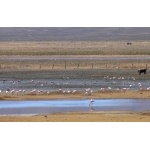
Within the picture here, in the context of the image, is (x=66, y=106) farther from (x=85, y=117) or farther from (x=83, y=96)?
(x=83, y=96)

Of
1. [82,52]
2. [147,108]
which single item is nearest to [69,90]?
[147,108]

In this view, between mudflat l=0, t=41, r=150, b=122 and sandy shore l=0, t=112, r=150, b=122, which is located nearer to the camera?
sandy shore l=0, t=112, r=150, b=122

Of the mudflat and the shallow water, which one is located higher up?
the mudflat

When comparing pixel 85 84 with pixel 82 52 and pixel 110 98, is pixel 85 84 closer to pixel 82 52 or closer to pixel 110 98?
pixel 110 98

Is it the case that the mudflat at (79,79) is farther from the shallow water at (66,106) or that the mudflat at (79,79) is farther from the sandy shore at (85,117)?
the shallow water at (66,106)

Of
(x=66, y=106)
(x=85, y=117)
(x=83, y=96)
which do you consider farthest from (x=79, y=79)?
(x=85, y=117)

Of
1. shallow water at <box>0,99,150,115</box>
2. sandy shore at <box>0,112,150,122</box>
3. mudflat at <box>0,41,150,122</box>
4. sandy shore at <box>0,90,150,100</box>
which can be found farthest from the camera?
sandy shore at <box>0,90,150,100</box>

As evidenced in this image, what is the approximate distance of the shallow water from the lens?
78.8 ft

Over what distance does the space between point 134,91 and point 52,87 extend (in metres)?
5.22

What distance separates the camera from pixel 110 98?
92.2ft

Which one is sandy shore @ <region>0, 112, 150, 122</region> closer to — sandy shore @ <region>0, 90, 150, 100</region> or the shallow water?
the shallow water

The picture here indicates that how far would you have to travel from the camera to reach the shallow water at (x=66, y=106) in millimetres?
24031

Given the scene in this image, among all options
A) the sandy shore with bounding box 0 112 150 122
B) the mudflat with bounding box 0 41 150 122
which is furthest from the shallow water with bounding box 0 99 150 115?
the mudflat with bounding box 0 41 150 122

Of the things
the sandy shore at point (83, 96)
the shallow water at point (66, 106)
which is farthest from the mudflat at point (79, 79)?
the shallow water at point (66, 106)
